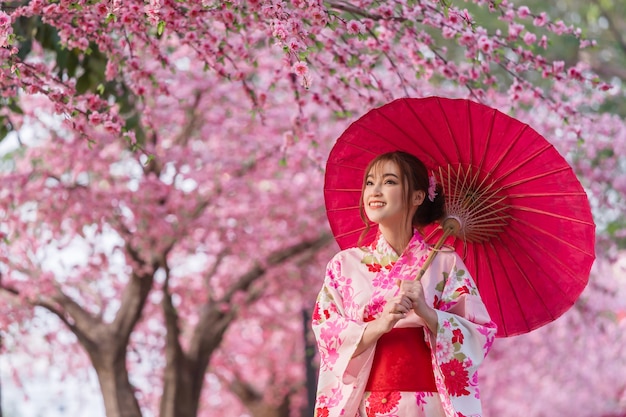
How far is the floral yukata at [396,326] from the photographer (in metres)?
3.29

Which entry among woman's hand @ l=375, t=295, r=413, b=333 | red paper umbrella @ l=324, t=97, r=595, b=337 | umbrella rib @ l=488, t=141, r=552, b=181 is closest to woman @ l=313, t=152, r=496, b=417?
woman's hand @ l=375, t=295, r=413, b=333

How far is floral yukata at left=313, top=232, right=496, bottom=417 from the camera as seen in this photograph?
3.29 meters

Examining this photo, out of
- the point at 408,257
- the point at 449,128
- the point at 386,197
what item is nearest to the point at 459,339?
the point at 408,257

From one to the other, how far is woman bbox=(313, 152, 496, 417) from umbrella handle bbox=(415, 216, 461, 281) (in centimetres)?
4

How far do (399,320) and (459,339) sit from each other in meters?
0.22

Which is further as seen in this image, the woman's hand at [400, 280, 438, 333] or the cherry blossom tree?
the cherry blossom tree

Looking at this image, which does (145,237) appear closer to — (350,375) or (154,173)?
(154,173)

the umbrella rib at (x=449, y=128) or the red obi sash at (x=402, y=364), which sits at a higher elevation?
the umbrella rib at (x=449, y=128)

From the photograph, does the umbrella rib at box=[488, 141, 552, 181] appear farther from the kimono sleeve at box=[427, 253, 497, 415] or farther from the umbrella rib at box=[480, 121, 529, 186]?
the kimono sleeve at box=[427, 253, 497, 415]

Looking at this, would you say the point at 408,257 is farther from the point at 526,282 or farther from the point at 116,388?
the point at 116,388

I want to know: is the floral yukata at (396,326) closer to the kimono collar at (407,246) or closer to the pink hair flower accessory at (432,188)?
the kimono collar at (407,246)

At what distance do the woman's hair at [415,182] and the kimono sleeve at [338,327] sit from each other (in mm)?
354

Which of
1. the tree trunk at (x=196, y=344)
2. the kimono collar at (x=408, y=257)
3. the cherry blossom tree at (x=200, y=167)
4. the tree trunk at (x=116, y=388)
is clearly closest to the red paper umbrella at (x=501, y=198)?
the kimono collar at (x=408, y=257)

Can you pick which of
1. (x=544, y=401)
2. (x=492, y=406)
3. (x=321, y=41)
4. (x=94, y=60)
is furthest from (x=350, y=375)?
(x=544, y=401)
